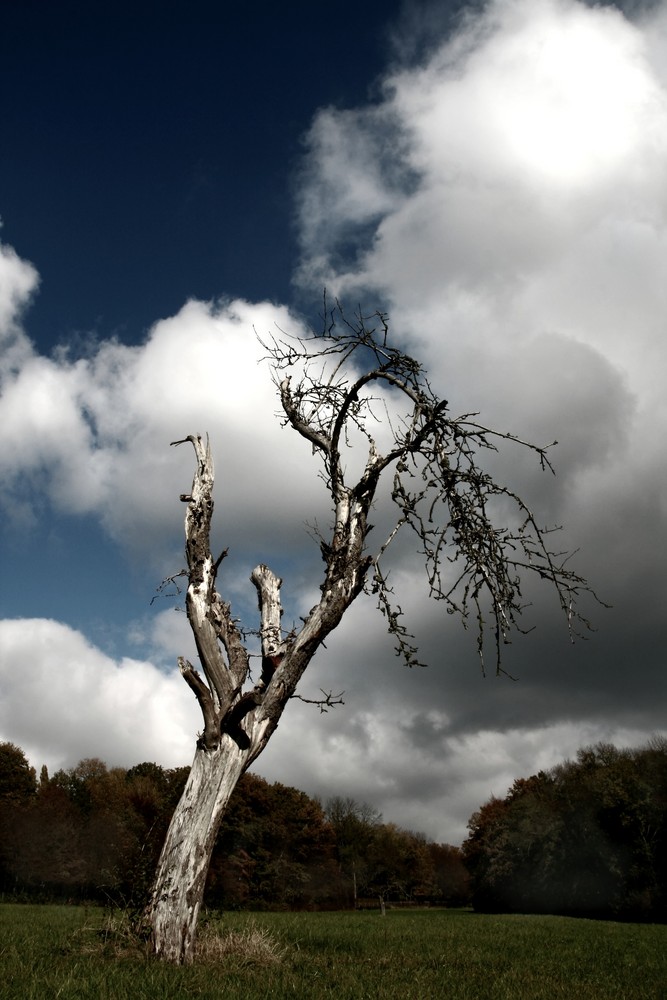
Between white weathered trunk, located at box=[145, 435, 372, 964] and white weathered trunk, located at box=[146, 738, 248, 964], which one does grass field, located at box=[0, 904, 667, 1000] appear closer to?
white weathered trunk, located at box=[146, 738, 248, 964]

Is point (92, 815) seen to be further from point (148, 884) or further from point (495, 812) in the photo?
point (148, 884)

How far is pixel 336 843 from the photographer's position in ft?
252

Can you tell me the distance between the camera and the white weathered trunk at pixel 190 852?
786 cm

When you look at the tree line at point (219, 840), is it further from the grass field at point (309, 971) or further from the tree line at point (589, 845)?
the grass field at point (309, 971)

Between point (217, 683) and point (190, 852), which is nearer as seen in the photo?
point (190, 852)

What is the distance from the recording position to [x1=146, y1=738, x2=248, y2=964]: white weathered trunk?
309 inches

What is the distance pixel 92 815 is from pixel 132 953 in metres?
63.8

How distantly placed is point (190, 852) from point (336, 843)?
252 feet

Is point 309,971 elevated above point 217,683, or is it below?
below

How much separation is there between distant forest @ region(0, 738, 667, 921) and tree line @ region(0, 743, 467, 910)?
5.1 inches

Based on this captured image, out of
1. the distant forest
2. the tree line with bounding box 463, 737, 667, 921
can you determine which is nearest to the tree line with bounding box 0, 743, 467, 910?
the distant forest

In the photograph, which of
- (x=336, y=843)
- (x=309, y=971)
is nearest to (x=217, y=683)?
(x=309, y=971)

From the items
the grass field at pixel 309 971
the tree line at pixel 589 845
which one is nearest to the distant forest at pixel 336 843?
the tree line at pixel 589 845

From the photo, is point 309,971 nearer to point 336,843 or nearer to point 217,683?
point 217,683
